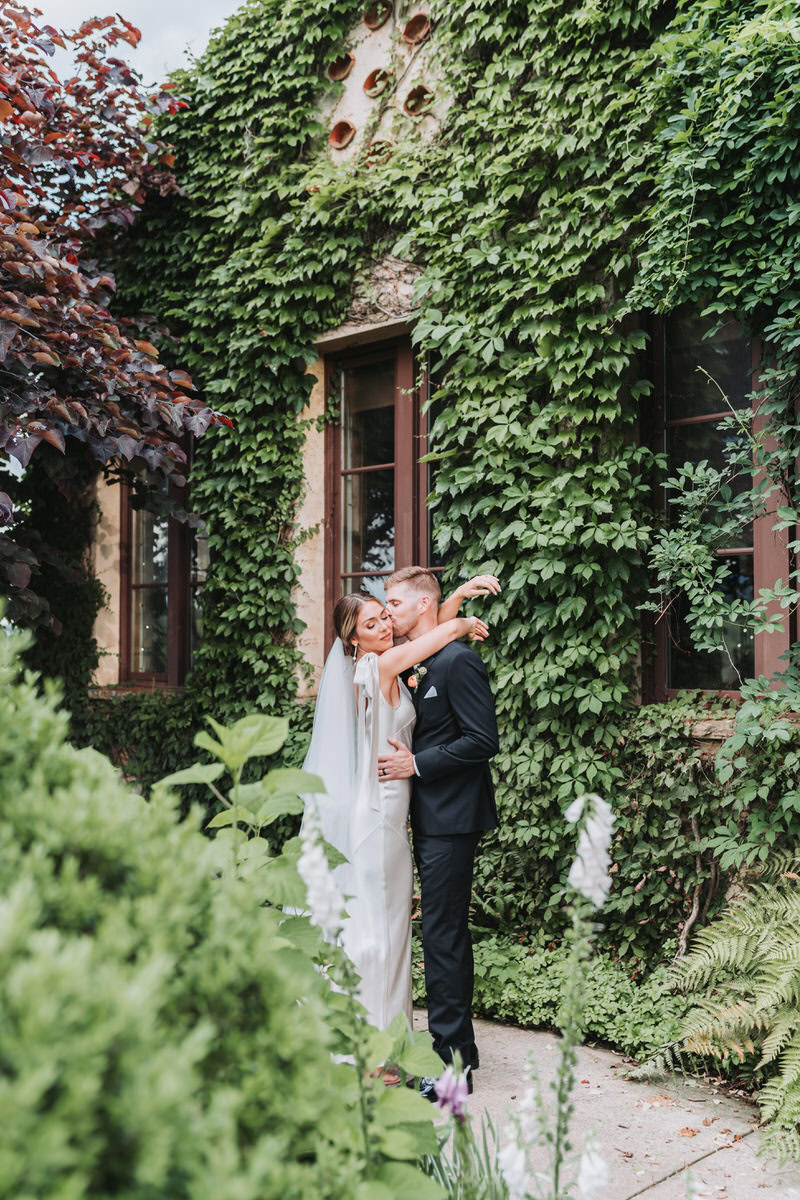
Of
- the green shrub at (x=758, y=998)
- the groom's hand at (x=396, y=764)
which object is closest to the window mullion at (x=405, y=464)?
the groom's hand at (x=396, y=764)

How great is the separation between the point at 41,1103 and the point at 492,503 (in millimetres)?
4490

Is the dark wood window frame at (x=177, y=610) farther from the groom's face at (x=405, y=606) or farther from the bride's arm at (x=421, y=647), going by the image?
the bride's arm at (x=421, y=647)

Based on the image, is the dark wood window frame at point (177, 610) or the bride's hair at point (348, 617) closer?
the bride's hair at point (348, 617)

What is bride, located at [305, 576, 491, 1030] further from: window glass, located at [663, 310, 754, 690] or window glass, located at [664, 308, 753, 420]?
window glass, located at [664, 308, 753, 420]

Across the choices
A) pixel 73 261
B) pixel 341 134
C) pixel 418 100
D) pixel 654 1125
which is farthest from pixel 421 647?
pixel 341 134

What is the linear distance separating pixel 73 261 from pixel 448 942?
4504 mm

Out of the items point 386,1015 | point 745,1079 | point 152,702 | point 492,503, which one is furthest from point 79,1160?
point 152,702

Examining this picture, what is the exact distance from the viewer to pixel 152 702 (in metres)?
7.33

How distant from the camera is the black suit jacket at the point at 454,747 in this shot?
3.82 metres

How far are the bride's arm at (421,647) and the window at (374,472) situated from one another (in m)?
1.99

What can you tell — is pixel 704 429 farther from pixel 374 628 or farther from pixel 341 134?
pixel 341 134

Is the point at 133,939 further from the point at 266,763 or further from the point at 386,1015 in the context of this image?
the point at 266,763

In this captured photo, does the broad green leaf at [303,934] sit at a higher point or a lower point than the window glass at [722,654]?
lower

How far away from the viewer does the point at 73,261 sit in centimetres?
584
